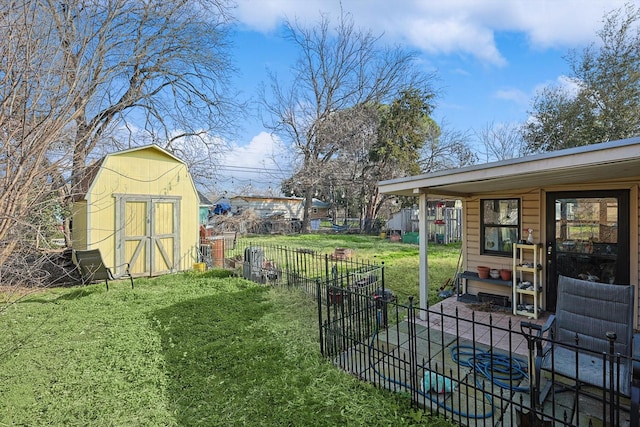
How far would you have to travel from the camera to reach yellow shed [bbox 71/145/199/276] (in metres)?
7.18

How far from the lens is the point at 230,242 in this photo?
40.7 feet

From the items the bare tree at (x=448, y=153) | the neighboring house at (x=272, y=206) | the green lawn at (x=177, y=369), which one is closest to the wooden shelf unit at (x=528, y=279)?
the green lawn at (x=177, y=369)

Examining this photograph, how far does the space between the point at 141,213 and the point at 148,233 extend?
0.55 metres

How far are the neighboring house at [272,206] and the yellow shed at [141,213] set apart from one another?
15.4m

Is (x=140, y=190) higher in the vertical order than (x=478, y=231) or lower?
higher

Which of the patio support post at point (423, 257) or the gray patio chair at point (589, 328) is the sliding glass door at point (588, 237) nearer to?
the patio support post at point (423, 257)

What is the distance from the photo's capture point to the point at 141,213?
7.84m

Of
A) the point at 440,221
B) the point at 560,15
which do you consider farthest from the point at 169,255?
the point at 560,15

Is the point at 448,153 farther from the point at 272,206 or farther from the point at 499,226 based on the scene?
the point at 499,226

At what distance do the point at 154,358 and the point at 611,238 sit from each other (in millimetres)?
6329

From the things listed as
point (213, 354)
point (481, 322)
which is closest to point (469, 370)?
point (481, 322)

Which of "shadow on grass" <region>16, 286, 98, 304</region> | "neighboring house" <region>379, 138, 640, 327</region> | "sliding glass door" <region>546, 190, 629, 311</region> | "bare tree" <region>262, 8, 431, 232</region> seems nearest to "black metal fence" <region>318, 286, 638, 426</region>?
"neighboring house" <region>379, 138, 640, 327</region>

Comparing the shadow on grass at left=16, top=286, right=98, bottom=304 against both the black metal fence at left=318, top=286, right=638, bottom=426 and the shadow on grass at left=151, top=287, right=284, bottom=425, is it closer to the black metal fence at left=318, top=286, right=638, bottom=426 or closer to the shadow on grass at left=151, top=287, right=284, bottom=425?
the shadow on grass at left=151, top=287, right=284, bottom=425

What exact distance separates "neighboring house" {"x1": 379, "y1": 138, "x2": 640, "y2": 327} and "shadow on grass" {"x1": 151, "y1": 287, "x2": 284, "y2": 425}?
102 inches
